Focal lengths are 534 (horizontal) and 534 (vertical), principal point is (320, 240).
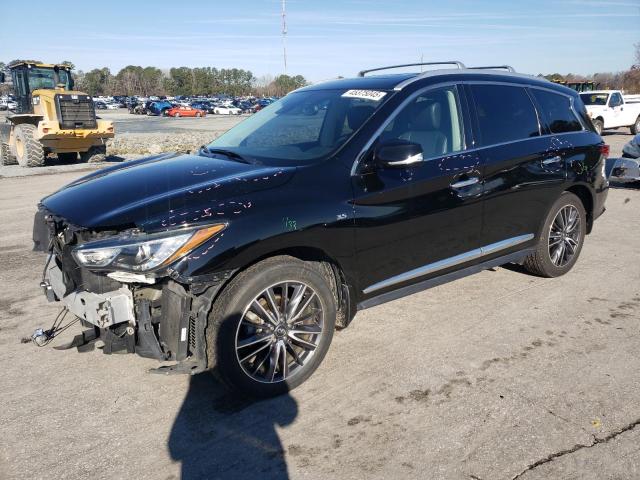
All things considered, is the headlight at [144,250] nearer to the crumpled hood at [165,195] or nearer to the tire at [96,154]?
the crumpled hood at [165,195]

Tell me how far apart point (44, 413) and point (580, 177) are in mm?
4939

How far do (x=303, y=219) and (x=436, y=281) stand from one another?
1418 millimetres

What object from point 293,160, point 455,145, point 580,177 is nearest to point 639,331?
point 580,177

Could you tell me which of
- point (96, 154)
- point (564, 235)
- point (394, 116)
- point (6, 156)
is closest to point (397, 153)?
point (394, 116)

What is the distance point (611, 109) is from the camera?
21.0 m

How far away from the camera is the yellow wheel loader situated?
15.4 meters

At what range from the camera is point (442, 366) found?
3664 millimetres

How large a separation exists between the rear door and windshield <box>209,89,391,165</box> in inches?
42.2

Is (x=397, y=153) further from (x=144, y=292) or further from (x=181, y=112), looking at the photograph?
(x=181, y=112)

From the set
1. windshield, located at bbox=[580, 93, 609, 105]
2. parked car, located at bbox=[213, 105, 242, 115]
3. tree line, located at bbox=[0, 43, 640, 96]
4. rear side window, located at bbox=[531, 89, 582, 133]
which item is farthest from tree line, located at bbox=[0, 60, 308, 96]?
rear side window, located at bbox=[531, 89, 582, 133]

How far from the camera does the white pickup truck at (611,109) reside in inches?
824

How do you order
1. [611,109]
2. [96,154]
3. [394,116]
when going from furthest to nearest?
1. [611,109]
2. [96,154]
3. [394,116]

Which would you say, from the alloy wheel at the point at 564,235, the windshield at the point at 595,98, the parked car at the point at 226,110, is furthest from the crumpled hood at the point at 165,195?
the parked car at the point at 226,110

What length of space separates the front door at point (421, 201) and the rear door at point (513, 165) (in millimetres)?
186
